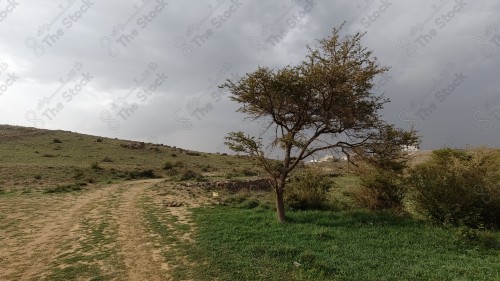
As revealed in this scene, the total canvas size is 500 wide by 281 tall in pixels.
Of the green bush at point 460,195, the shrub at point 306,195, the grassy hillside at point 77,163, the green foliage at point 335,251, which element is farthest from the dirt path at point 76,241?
the green bush at point 460,195

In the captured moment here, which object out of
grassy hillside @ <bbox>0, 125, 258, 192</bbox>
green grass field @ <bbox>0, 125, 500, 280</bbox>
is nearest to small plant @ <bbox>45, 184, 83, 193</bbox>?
grassy hillside @ <bbox>0, 125, 258, 192</bbox>

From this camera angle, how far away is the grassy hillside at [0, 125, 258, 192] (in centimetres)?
3242

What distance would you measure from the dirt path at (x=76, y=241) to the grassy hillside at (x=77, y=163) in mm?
8150

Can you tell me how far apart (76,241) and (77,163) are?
3358 cm

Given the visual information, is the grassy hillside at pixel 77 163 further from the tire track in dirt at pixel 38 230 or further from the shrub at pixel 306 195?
the tire track in dirt at pixel 38 230

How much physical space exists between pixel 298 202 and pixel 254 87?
7429 mm

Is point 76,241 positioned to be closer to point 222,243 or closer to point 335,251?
point 222,243

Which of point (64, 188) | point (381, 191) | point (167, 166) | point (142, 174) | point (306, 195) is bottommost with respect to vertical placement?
point (64, 188)

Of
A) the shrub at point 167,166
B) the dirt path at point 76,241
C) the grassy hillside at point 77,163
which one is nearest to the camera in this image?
the dirt path at point 76,241

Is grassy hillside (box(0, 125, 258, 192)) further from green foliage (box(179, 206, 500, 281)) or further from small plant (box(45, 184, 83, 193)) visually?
green foliage (box(179, 206, 500, 281))

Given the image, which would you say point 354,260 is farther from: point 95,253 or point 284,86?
point 95,253

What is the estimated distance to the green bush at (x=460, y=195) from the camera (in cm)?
1389

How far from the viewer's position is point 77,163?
43.5m

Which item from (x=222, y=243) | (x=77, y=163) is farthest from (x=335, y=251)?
(x=77, y=163)
